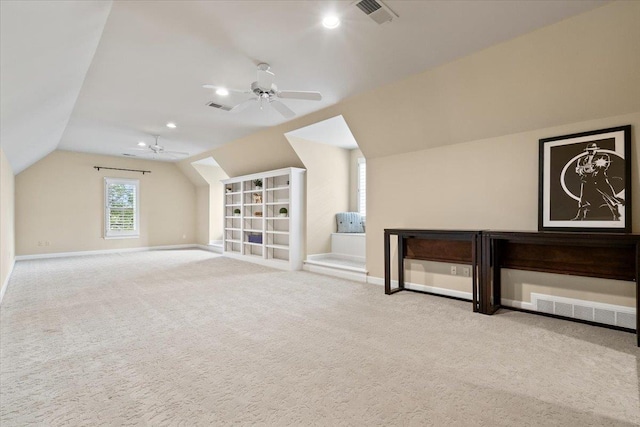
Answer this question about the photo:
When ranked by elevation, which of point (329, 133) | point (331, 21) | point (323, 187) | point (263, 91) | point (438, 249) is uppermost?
point (331, 21)

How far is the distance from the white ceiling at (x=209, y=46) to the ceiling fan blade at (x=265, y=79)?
154 mm

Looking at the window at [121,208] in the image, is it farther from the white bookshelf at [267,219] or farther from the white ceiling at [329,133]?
the white ceiling at [329,133]

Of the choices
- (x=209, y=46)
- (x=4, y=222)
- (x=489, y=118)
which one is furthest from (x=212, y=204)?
(x=489, y=118)

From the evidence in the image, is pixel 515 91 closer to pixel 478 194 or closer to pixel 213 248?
pixel 478 194

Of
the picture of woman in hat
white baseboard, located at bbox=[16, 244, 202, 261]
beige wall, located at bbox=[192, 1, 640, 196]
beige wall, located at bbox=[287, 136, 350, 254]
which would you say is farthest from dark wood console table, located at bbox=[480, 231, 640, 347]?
white baseboard, located at bbox=[16, 244, 202, 261]

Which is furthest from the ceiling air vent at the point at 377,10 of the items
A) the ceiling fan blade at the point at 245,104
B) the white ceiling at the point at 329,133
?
the white ceiling at the point at 329,133

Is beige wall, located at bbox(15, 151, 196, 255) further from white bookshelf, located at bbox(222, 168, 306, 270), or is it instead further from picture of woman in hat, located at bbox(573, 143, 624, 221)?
picture of woman in hat, located at bbox(573, 143, 624, 221)

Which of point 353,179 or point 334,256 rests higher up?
point 353,179

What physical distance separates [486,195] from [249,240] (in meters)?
5.70

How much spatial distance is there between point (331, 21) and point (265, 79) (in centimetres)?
109

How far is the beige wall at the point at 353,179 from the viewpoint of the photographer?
24.1 ft

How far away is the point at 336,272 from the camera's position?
18.5 ft

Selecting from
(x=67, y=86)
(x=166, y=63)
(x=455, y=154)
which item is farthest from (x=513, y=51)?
(x=67, y=86)

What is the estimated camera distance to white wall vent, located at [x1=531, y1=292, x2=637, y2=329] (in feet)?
9.69
